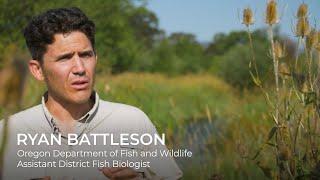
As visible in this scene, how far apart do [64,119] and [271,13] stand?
22.2 inches

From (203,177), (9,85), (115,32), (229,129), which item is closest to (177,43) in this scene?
(115,32)

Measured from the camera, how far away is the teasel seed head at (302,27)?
108 cm

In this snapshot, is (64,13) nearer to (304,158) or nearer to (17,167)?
(17,167)

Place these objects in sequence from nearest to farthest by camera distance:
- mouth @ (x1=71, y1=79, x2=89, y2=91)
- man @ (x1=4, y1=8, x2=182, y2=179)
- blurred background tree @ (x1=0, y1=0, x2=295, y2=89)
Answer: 1. mouth @ (x1=71, y1=79, x2=89, y2=91)
2. man @ (x1=4, y1=8, x2=182, y2=179)
3. blurred background tree @ (x1=0, y1=0, x2=295, y2=89)

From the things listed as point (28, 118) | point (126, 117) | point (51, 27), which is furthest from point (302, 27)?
point (28, 118)

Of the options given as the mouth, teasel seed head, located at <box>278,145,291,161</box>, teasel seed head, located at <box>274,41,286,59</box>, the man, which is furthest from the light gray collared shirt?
teasel seed head, located at <box>274,41,286,59</box>

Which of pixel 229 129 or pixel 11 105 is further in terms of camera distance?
pixel 229 129

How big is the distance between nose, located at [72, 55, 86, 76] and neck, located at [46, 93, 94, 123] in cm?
13

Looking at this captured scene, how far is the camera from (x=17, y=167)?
118 cm

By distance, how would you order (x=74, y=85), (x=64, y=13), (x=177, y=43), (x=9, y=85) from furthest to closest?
(x=177, y=43) → (x=64, y=13) → (x=74, y=85) → (x=9, y=85)

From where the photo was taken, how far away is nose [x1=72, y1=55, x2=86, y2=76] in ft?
3.41

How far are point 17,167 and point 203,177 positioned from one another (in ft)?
3.00

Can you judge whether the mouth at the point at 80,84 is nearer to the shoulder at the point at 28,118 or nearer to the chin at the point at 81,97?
the chin at the point at 81,97

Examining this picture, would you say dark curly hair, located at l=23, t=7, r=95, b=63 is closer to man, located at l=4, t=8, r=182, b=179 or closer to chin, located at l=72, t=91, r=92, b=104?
man, located at l=4, t=8, r=182, b=179
